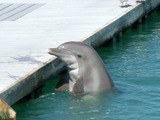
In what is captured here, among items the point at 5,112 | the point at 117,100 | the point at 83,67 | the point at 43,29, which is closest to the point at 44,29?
the point at 43,29

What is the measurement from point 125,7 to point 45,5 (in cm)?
230

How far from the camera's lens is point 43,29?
18.0 meters

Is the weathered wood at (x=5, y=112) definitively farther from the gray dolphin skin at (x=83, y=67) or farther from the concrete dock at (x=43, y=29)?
the gray dolphin skin at (x=83, y=67)

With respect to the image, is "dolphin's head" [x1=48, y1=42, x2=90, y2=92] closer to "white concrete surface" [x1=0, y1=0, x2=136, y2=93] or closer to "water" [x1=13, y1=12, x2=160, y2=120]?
"water" [x1=13, y1=12, x2=160, y2=120]

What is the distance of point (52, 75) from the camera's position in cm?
1505

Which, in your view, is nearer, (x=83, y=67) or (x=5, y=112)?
(x=5, y=112)

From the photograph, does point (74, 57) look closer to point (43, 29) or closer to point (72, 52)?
point (72, 52)

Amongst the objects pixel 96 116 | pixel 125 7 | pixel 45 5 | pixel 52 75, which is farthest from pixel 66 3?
pixel 96 116

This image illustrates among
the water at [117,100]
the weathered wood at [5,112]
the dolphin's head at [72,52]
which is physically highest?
the dolphin's head at [72,52]

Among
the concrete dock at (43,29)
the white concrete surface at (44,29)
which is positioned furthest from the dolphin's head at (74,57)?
the white concrete surface at (44,29)

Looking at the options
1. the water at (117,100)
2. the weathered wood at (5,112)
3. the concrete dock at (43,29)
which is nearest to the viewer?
the weathered wood at (5,112)

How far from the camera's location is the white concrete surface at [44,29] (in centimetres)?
1482

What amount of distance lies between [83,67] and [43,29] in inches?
159

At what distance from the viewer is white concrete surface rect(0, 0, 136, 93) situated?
14820 millimetres
